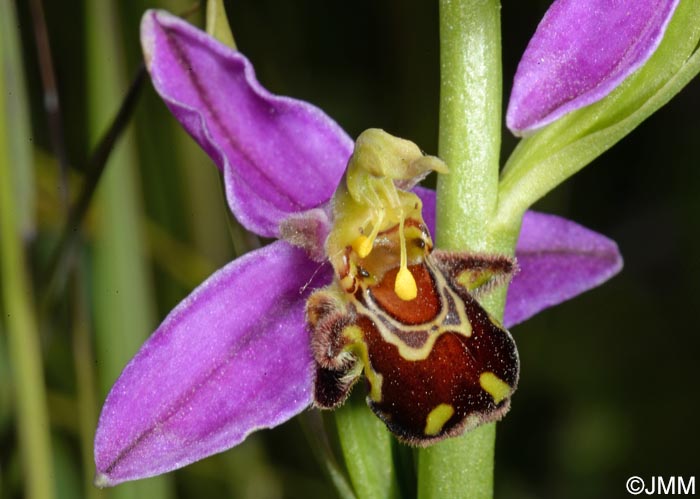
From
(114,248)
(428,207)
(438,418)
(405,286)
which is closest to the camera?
(438,418)

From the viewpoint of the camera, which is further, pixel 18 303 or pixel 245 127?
pixel 18 303

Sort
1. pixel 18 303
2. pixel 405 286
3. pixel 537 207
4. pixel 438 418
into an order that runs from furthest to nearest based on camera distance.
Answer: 1. pixel 537 207
2. pixel 18 303
3. pixel 405 286
4. pixel 438 418

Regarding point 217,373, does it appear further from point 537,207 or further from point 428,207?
point 537,207

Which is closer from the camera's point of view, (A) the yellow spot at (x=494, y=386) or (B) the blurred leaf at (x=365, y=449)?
(A) the yellow spot at (x=494, y=386)

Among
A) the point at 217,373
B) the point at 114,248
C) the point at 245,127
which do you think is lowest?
the point at 114,248

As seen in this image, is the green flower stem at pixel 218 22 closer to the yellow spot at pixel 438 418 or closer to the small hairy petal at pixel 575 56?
the small hairy petal at pixel 575 56

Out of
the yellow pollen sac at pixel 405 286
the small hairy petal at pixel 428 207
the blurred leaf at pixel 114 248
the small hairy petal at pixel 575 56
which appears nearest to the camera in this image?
the small hairy petal at pixel 575 56

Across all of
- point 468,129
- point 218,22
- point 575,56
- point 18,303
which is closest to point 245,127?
point 218,22

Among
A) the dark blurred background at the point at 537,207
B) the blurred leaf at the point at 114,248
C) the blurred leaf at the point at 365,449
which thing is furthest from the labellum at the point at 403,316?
the dark blurred background at the point at 537,207
